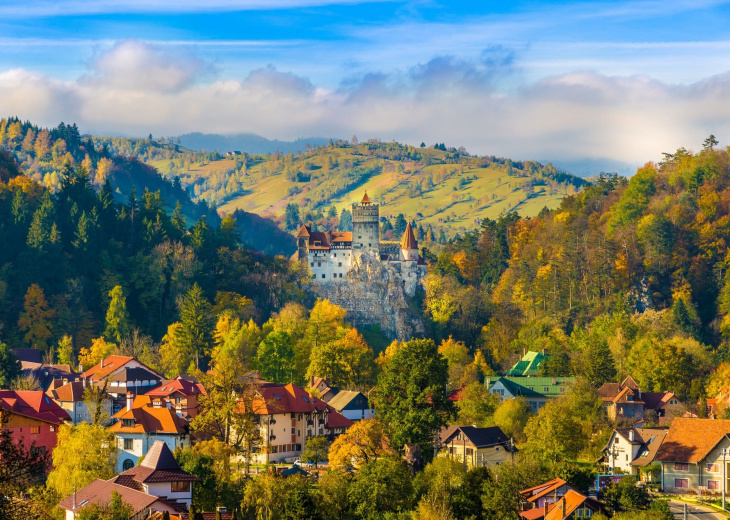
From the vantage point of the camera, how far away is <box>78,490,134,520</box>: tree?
170 ft

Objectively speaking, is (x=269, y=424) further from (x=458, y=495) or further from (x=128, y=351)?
(x=128, y=351)

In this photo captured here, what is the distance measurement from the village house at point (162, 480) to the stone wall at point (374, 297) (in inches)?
2607

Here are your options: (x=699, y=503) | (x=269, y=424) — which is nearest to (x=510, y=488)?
(x=699, y=503)

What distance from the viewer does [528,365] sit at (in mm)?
106188

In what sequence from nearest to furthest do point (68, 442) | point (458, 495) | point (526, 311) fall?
point (458, 495) → point (68, 442) → point (526, 311)

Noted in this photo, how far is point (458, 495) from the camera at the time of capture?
59.5 metres

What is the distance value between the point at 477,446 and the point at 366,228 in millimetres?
65715

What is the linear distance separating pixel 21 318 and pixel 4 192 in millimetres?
16531

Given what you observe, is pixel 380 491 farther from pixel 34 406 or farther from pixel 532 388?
pixel 532 388

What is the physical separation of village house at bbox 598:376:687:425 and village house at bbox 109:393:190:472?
3068cm

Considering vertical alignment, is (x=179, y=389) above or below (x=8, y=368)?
below

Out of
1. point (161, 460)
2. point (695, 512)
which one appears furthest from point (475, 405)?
point (161, 460)

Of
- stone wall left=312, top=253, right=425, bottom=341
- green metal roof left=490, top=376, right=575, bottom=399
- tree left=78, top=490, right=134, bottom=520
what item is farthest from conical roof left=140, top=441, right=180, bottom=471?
stone wall left=312, top=253, right=425, bottom=341

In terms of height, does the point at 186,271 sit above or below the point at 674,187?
below
